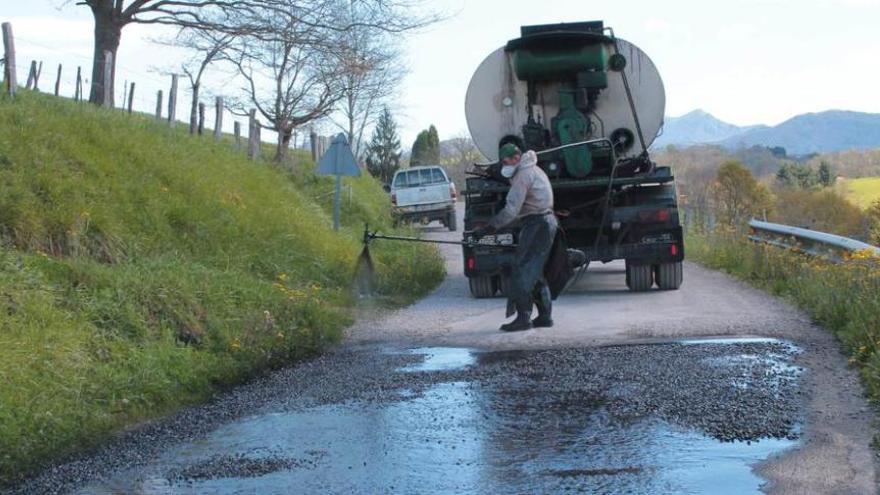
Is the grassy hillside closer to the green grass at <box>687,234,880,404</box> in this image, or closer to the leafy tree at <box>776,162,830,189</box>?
the green grass at <box>687,234,880,404</box>

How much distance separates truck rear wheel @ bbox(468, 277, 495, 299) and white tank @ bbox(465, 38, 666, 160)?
1.92 m

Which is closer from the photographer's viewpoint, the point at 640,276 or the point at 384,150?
the point at 640,276

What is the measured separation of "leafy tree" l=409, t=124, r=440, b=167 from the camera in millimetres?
77125

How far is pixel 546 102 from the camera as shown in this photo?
15.2 metres

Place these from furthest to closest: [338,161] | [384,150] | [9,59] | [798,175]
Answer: [798,175] → [384,150] → [338,161] → [9,59]

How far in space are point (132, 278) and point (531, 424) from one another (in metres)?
4.64

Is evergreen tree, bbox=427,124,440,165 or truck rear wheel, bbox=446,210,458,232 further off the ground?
evergreen tree, bbox=427,124,440,165

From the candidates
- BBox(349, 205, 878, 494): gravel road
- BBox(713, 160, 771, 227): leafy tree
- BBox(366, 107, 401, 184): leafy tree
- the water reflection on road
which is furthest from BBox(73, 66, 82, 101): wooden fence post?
BBox(366, 107, 401, 184): leafy tree

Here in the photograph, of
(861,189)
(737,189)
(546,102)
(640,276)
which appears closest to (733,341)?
(640,276)

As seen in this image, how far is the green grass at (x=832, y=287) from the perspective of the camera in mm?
8406

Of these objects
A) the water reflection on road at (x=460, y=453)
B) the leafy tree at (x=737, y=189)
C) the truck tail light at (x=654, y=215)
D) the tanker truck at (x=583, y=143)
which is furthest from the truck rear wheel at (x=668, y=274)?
the leafy tree at (x=737, y=189)

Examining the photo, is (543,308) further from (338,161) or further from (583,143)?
(338,161)

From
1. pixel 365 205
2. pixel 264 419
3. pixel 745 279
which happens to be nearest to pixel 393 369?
pixel 264 419

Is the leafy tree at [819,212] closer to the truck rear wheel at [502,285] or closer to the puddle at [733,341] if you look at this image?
the truck rear wheel at [502,285]
